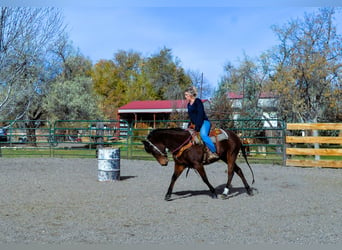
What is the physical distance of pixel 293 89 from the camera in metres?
20.5

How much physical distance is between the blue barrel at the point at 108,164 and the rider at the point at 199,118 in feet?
10.8

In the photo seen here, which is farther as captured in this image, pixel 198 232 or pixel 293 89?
pixel 293 89

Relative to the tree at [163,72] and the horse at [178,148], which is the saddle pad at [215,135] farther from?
the tree at [163,72]

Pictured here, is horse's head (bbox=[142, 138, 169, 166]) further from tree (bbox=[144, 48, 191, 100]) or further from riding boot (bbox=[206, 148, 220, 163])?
tree (bbox=[144, 48, 191, 100])

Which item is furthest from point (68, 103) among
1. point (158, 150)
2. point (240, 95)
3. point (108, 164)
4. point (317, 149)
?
point (158, 150)

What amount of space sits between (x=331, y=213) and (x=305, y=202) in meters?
1.02

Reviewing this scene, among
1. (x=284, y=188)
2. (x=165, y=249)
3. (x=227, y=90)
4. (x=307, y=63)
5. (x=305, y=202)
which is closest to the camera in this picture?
(x=165, y=249)

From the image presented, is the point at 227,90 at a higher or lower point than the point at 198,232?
higher

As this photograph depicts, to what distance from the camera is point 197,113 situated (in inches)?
295

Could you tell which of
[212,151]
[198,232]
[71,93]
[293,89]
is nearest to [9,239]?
[198,232]

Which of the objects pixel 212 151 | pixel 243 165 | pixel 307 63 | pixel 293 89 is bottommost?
pixel 243 165

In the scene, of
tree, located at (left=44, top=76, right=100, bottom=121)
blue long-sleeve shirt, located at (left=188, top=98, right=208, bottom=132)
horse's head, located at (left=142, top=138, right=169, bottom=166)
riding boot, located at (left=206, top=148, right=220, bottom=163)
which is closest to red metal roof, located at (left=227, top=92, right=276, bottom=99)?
tree, located at (left=44, top=76, right=100, bottom=121)

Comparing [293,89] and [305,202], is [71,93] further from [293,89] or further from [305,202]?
[305,202]

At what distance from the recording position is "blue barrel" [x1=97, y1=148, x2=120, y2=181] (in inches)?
403
